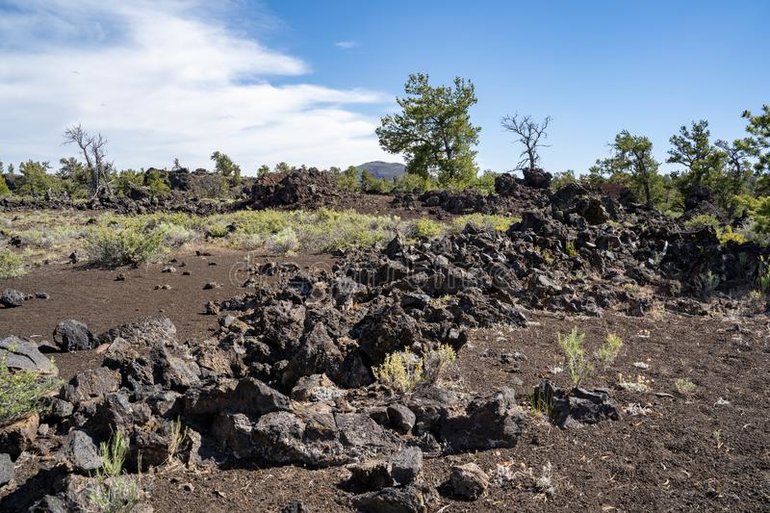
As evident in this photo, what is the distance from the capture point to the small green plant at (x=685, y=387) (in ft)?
16.6

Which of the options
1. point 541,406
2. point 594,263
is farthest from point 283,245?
point 541,406

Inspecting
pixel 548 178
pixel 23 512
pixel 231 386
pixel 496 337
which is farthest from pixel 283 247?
pixel 548 178

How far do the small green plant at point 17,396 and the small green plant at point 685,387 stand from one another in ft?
17.4

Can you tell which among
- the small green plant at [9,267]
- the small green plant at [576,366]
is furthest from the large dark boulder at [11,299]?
the small green plant at [576,366]

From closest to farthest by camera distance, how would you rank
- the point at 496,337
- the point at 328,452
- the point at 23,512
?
the point at 23,512, the point at 328,452, the point at 496,337

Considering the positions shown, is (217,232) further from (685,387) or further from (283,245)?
(685,387)

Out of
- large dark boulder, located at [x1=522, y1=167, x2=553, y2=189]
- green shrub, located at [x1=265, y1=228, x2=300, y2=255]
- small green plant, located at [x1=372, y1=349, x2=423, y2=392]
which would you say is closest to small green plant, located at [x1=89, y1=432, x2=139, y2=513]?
small green plant, located at [x1=372, y1=349, x2=423, y2=392]

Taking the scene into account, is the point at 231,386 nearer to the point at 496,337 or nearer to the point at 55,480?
the point at 55,480

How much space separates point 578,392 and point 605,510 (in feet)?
4.60

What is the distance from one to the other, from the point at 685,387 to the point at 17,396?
18.0 ft

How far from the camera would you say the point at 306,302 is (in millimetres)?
8094

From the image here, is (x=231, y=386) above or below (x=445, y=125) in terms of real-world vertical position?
below

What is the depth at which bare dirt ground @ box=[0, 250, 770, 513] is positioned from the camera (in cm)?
332

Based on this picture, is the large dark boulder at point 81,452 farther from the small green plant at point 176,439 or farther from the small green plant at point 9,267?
the small green plant at point 9,267
